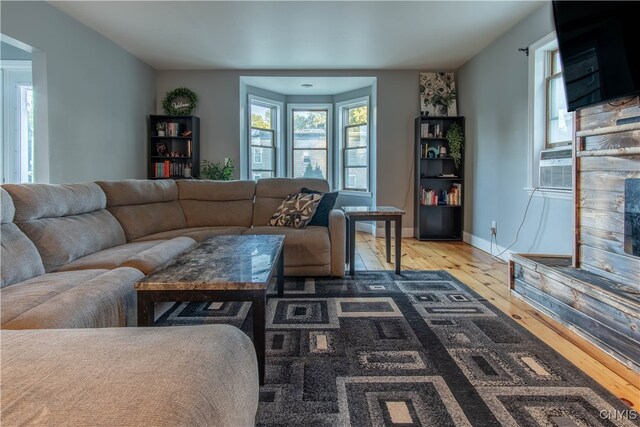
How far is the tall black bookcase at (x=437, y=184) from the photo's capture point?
Result: 5.50 metres

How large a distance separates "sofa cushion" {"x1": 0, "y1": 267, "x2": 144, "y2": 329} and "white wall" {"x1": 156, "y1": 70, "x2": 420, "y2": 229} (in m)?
4.13

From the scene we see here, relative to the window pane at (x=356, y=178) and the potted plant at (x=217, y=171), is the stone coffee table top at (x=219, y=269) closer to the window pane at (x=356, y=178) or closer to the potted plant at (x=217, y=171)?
the potted plant at (x=217, y=171)

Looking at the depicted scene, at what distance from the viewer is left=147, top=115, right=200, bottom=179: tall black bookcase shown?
18.4 ft

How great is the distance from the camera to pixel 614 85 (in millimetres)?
1987

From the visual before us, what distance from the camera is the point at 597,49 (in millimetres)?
2088

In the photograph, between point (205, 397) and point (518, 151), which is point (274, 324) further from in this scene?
point (518, 151)

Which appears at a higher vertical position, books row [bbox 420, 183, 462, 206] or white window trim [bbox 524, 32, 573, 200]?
white window trim [bbox 524, 32, 573, 200]

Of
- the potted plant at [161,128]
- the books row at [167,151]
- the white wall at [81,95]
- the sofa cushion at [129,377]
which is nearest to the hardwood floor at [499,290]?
the sofa cushion at [129,377]

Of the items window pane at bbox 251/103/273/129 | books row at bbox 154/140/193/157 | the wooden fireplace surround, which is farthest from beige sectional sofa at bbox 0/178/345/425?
window pane at bbox 251/103/273/129

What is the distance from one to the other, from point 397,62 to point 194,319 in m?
4.55

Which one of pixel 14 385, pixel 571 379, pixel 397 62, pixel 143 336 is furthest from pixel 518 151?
pixel 14 385

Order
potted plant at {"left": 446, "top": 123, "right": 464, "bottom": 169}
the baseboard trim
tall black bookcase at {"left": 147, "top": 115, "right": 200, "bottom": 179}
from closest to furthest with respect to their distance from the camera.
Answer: the baseboard trim
potted plant at {"left": 446, "top": 123, "right": 464, "bottom": 169}
tall black bookcase at {"left": 147, "top": 115, "right": 200, "bottom": 179}

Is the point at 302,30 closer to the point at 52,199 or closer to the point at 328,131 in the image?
the point at 328,131

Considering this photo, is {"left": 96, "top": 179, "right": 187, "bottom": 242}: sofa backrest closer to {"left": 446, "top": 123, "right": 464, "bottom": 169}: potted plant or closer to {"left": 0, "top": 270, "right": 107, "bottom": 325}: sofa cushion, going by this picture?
{"left": 0, "top": 270, "right": 107, "bottom": 325}: sofa cushion
